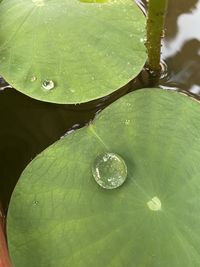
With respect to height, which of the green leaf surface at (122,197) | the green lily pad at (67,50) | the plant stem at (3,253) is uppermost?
the green lily pad at (67,50)

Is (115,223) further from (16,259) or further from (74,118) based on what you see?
(74,118)

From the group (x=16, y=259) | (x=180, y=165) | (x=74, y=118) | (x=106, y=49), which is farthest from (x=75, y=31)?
(x=16, y=259)

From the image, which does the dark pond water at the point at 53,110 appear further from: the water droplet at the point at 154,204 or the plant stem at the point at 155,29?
the water droplet at the point at 154,204

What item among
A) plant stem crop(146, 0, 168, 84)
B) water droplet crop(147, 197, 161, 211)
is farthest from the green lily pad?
water droplet crop(147, 197, 161, 211)

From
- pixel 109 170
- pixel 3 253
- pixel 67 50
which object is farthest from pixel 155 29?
pixel 3 253

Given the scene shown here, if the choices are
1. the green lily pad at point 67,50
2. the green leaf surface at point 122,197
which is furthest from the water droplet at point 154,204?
the green lily pad at point 67,50

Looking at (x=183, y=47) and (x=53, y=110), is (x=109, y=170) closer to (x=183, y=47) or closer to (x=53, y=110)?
(x=53, y=110)
